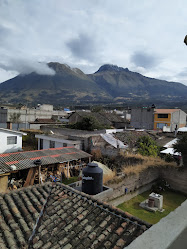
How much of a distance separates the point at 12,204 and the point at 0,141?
16134 mm

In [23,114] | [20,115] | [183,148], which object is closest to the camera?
[183,148]

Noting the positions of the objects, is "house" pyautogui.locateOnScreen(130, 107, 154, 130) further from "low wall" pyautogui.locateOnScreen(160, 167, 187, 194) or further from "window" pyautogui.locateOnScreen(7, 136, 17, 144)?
"window" pyautogui.locateOnScreen(7, 136, 17, 144)

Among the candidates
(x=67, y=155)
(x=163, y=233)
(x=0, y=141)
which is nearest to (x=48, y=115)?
(x=0, y=141)

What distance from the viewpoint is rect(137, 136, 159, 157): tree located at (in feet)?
62.8

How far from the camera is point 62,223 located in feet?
17.8

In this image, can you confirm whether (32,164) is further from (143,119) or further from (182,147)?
(143,119)

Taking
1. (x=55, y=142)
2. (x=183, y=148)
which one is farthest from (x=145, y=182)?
(x=55, y=142)

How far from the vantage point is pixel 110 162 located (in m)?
18.7

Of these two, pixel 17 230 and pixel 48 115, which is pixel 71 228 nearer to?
pixel 17 230

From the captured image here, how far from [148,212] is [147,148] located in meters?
8.15

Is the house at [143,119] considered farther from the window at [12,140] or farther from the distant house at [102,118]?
the window at [12,140]

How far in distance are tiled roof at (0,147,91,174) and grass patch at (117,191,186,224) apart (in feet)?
20.9

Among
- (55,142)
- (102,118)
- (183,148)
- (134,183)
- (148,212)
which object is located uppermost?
(102,118)

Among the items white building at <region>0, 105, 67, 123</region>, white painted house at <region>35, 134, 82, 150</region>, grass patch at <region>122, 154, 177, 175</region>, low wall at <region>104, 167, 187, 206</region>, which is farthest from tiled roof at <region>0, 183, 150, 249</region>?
white building at <region>0, 105, 67, 123</region>
